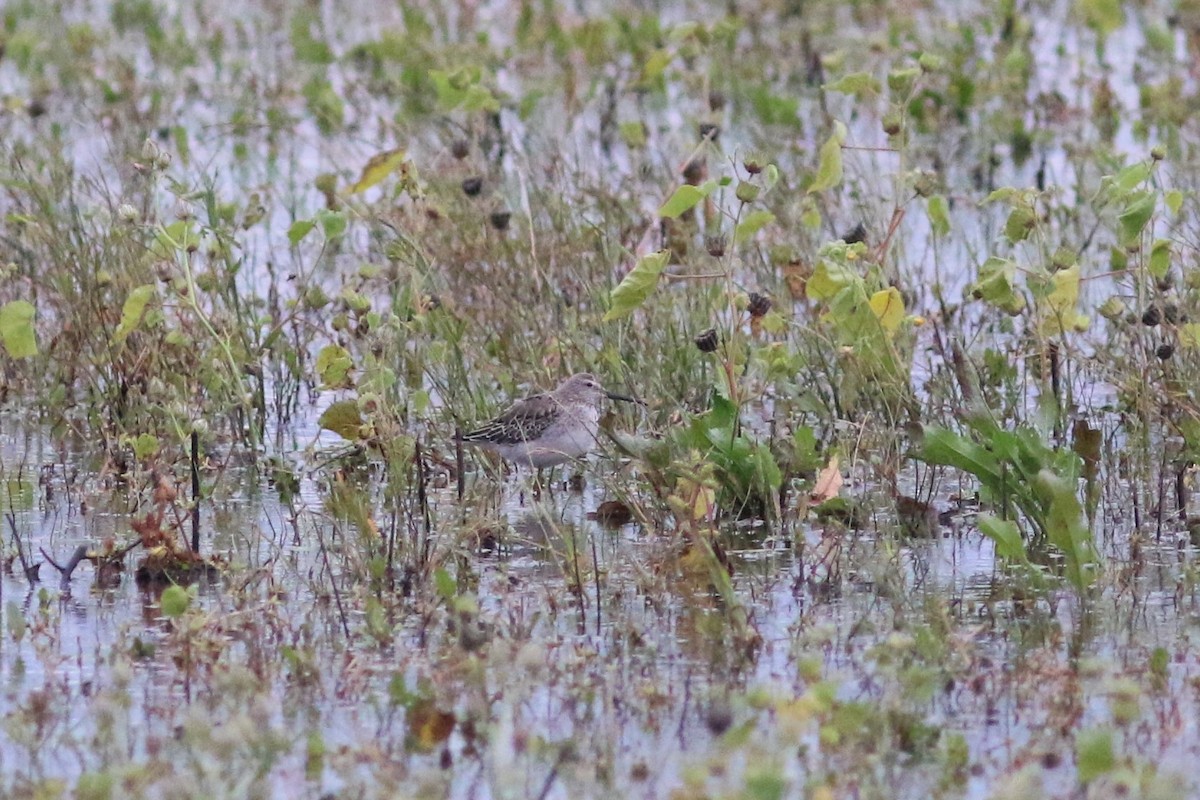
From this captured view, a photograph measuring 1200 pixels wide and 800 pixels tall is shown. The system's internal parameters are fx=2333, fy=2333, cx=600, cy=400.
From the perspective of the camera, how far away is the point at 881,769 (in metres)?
4.62

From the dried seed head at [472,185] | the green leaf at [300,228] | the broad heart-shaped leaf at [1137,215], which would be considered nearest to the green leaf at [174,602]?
the green leaf at [300,228]

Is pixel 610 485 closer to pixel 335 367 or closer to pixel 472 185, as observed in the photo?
pixel 335 367

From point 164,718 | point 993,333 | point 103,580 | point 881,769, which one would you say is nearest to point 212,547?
point 103,580

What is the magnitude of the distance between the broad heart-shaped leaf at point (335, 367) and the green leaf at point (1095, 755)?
3.25 m

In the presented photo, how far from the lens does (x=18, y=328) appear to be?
630 cm

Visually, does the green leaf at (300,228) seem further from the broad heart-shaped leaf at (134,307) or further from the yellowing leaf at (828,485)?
the yellowing leaf at (828,485)

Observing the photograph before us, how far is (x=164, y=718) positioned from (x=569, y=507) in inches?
87.3

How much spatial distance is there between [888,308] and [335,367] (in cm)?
165

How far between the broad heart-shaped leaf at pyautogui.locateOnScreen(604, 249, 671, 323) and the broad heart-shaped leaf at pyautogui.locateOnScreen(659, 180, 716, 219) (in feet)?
0.67

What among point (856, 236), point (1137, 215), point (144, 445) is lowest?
point (144, 445)

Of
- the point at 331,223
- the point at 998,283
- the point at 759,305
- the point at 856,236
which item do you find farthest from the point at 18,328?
the point at 998,283

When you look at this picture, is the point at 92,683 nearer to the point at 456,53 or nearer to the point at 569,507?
the point at 569,507

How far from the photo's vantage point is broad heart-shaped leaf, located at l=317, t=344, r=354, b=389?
697 cm

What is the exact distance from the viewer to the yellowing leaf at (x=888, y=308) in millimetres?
6738
